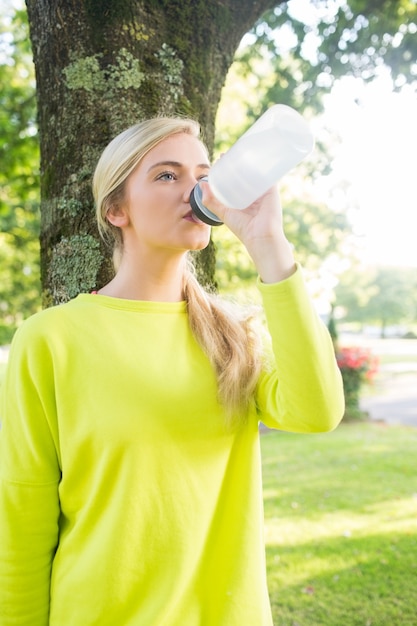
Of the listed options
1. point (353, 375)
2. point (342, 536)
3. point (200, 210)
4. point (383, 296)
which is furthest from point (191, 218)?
point (383, 296)

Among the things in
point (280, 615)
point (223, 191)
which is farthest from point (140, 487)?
point (280, 615)

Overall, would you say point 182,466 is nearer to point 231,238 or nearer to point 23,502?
point 23,502

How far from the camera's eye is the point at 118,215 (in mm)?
1777

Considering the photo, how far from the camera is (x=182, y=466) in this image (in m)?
1.53

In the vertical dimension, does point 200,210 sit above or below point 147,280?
above

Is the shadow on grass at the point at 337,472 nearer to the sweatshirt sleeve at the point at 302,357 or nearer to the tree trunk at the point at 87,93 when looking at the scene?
the tree trunk at the point at 87,93

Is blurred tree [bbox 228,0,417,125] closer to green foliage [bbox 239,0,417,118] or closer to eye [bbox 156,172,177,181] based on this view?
green foliage [bbox 239,0,417,118]

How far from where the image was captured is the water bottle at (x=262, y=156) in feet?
4.72

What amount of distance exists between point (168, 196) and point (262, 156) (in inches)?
12.5

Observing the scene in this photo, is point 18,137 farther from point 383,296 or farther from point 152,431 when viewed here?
point 383,296

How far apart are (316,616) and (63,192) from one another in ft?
11.1

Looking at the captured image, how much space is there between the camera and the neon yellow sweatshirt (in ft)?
4.83

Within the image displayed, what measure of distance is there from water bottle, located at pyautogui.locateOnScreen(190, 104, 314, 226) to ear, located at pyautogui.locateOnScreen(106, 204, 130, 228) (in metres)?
0.41

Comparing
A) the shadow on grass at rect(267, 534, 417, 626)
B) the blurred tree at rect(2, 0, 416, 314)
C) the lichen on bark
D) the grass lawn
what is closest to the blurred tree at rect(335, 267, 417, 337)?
the grass lawn
